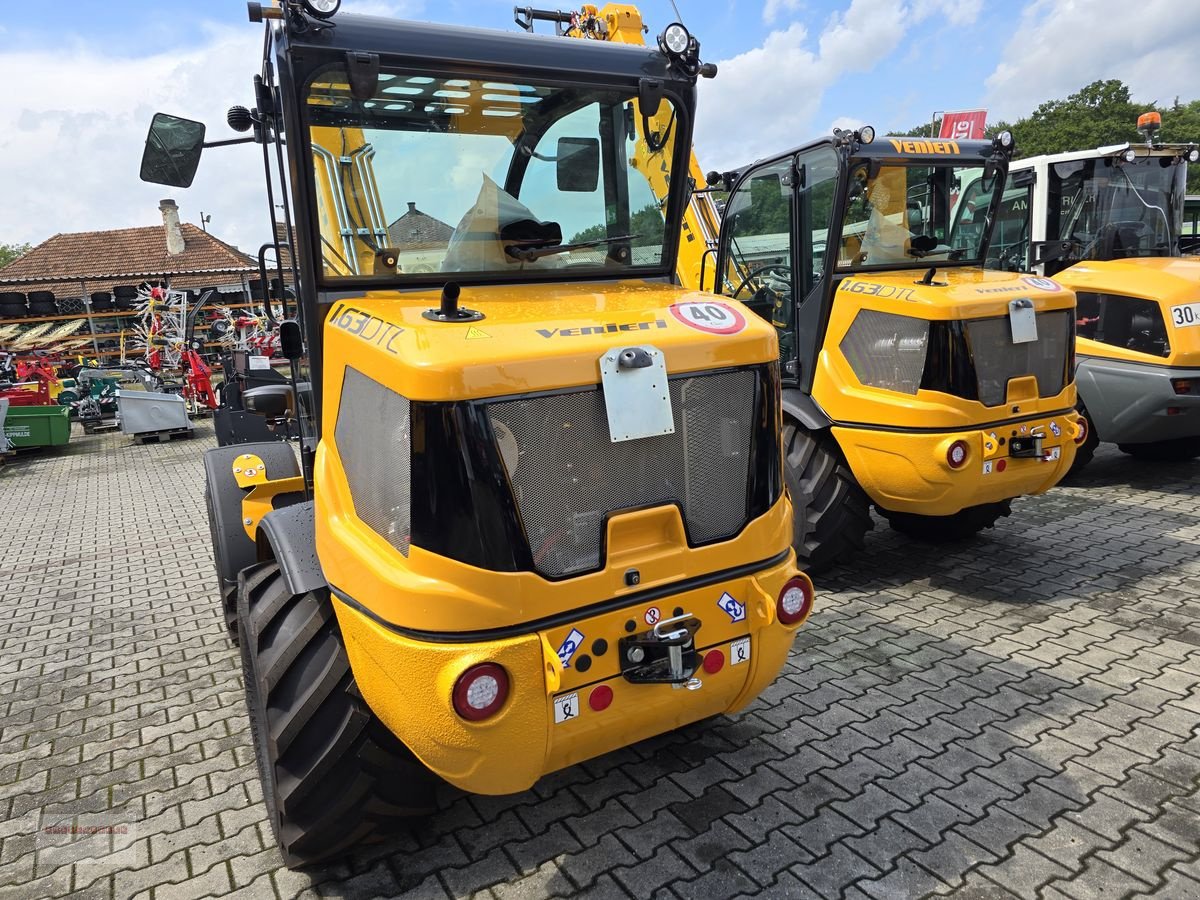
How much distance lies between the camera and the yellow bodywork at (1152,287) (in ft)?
19.3

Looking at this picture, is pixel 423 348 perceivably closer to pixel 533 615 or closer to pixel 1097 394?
pixel 533 615

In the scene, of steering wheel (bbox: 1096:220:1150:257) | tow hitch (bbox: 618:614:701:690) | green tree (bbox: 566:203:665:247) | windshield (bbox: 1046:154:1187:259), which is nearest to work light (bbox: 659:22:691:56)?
green tree (bbox: 566:203:665:247)

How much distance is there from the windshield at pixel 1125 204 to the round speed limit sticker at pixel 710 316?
589 cm

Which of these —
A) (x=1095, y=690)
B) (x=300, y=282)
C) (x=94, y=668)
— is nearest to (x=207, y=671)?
(x=94, y=668)

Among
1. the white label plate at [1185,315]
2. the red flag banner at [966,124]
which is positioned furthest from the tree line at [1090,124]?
the white label plate at [1185,315]

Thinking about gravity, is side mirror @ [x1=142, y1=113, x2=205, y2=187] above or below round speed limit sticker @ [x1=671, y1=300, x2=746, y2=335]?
above

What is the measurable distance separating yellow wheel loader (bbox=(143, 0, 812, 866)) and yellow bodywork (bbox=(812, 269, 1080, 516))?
196 centimetres

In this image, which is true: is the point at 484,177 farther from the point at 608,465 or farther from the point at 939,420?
the point at 939,420

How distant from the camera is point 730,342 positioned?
7.89ft

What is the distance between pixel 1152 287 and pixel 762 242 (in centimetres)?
312

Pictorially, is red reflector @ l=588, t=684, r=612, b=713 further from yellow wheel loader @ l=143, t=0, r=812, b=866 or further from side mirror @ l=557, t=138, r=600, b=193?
side mirror @ l=557, t=138, r=600, b=193

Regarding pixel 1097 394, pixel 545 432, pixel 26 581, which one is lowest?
pixel 26 581

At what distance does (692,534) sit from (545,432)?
0.58m

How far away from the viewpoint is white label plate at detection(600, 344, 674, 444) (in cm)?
219
